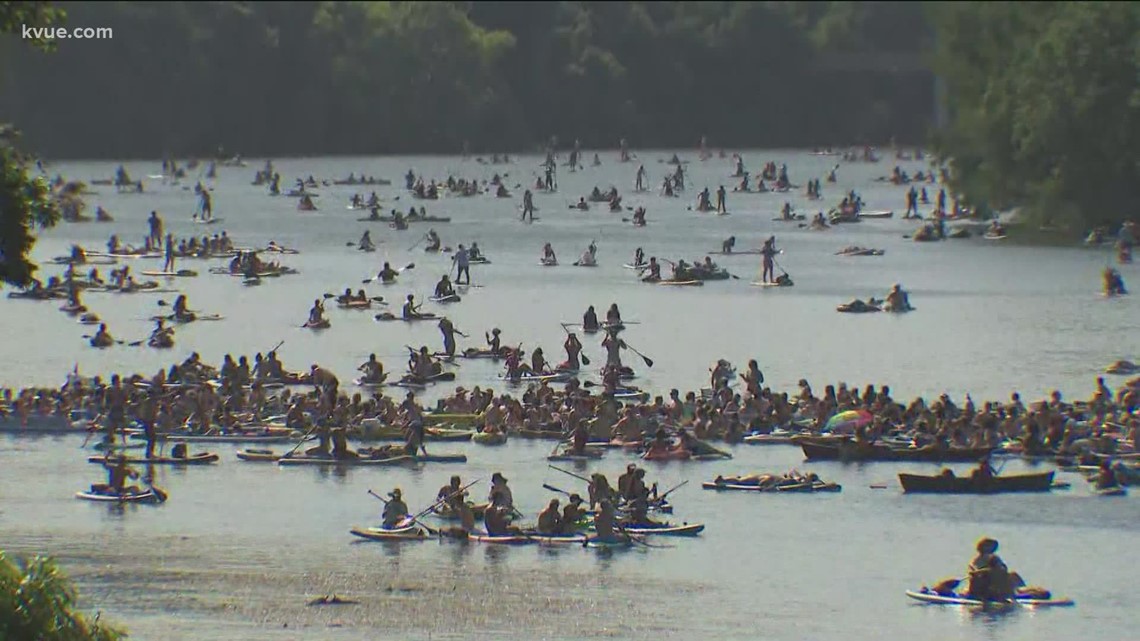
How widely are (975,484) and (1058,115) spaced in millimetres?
54506

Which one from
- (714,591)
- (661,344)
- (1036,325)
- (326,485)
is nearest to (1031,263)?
(1036,325)

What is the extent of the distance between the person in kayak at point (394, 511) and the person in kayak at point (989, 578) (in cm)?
1100

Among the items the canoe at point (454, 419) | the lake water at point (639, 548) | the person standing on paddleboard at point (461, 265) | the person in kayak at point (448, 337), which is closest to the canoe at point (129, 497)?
the lake water at point (639, 548)

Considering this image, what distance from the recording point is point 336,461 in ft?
169

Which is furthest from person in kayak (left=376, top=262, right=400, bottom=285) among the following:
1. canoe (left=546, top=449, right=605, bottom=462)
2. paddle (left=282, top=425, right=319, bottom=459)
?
canoe (left=546, top=449, right=605, bottom=462)

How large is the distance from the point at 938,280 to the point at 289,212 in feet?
166

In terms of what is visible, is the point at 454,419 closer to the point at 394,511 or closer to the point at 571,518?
the point at 394,511

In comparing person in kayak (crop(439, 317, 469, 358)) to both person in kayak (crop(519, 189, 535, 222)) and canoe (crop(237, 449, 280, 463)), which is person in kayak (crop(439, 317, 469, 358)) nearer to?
canoe (crop(237, 449, 280, 463))

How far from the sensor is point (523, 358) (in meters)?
69.1

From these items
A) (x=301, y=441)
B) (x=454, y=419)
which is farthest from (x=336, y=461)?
(x=454, y=419)

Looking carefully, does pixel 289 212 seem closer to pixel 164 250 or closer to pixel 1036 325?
pixel 164 250

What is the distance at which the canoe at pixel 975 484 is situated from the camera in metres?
47.9

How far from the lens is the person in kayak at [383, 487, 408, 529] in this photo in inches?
1746

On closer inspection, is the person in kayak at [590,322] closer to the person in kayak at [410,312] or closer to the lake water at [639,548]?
the lake water at [639,548]
